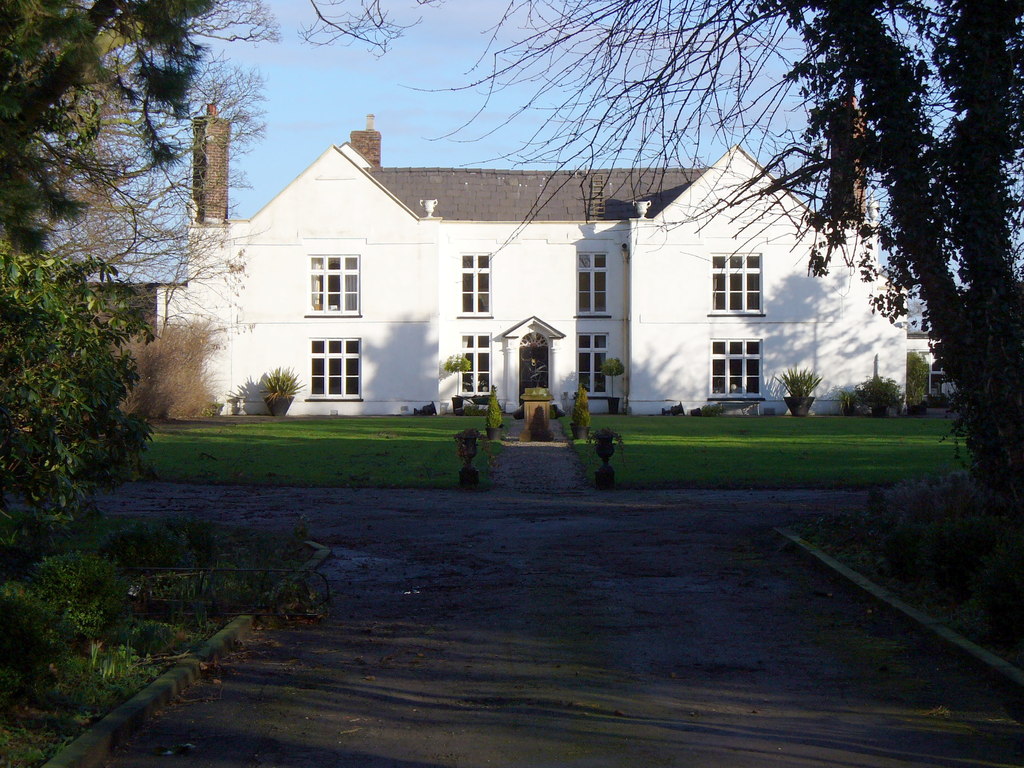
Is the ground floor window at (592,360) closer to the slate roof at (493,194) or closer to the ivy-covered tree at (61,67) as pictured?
the slate roof at (493,194)

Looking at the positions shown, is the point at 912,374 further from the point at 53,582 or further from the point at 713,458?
the point at 53,582

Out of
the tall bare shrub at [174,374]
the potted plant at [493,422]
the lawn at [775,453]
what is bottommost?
the lawn at [775,453]

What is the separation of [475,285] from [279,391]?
27.0 feet

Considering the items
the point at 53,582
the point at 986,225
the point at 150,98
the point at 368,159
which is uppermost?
the point at 368,159

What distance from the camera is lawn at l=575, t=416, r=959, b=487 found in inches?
674

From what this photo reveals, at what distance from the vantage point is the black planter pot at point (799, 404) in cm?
3781

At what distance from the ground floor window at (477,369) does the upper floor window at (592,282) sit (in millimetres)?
3944

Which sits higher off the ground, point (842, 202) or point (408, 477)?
point (842, 202)

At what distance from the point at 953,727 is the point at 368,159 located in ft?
131

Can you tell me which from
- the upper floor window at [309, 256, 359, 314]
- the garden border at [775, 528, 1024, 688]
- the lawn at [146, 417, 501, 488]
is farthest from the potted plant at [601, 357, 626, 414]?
the garden border at [775, 528, 1024, 688]

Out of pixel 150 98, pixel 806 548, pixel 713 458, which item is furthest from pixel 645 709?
pixel 713 458

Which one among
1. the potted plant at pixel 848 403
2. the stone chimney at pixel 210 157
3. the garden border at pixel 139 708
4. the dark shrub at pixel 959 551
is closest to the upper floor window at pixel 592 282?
the potted plant at pixel 848 403

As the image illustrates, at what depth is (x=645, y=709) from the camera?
18.4ft

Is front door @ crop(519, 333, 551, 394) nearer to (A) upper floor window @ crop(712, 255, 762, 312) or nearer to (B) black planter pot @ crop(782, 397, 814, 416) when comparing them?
(A) upper floor window @ crop(712, 255, 762, 312)
